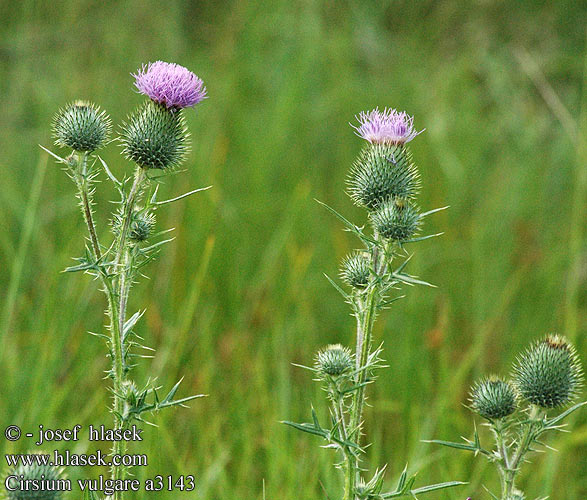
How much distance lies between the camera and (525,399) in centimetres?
207

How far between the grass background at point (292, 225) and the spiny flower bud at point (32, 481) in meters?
0.82

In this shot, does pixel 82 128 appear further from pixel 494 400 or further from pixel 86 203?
pixel 494 400

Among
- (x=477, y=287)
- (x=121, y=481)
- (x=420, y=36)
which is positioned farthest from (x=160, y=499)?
(x=420, y=36)

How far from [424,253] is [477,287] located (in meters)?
0.85

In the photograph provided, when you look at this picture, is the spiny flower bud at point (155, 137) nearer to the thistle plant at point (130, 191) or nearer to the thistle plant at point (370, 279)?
the thistle plant at point (130, 191)

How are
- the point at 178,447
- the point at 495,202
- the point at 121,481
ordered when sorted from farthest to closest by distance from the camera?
the point at 495,202
the point at 178,447
the point at 121,481

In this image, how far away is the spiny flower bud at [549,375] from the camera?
6.66 ft

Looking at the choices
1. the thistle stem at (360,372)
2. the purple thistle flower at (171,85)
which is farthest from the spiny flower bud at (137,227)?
the thistle stem at (360,372)

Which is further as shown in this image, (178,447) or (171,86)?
(178,447)

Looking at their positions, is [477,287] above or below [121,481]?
above

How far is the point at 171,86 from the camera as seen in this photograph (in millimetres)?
2279

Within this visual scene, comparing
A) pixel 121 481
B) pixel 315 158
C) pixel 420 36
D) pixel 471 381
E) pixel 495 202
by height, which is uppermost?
pixel 420 36

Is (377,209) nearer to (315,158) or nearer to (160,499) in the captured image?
(160,499)

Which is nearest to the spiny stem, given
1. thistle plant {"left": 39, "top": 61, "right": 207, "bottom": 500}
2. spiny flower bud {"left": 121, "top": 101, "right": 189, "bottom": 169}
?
thistle plant {"left": 39, "top": 61, "right": 207, "bottom": 500}
